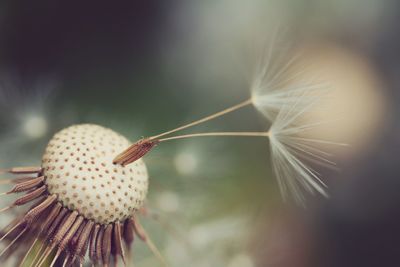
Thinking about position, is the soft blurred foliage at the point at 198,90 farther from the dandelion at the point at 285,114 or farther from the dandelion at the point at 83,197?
the dandelion at the point at 83,197

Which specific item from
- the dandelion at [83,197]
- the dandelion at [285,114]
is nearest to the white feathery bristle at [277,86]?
the dandelion at [285,114]

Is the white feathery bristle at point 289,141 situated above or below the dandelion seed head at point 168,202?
below

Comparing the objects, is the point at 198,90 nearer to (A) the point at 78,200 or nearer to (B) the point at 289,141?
(B) the point at 289,141

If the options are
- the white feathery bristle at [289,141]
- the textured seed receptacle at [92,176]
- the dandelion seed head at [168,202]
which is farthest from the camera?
the dandelion seed head at [168,202]

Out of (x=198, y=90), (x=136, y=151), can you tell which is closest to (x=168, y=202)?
(x=198, y=90)

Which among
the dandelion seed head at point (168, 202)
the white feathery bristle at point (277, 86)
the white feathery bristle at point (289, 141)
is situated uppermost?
the white feathery bristle at point (277, 86)

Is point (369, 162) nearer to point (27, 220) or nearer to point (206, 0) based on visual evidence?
point (206, 0)


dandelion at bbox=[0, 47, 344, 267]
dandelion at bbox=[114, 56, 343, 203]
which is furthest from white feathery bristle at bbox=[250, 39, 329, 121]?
dandelion at bbox=[0, 47, 344, 267]
